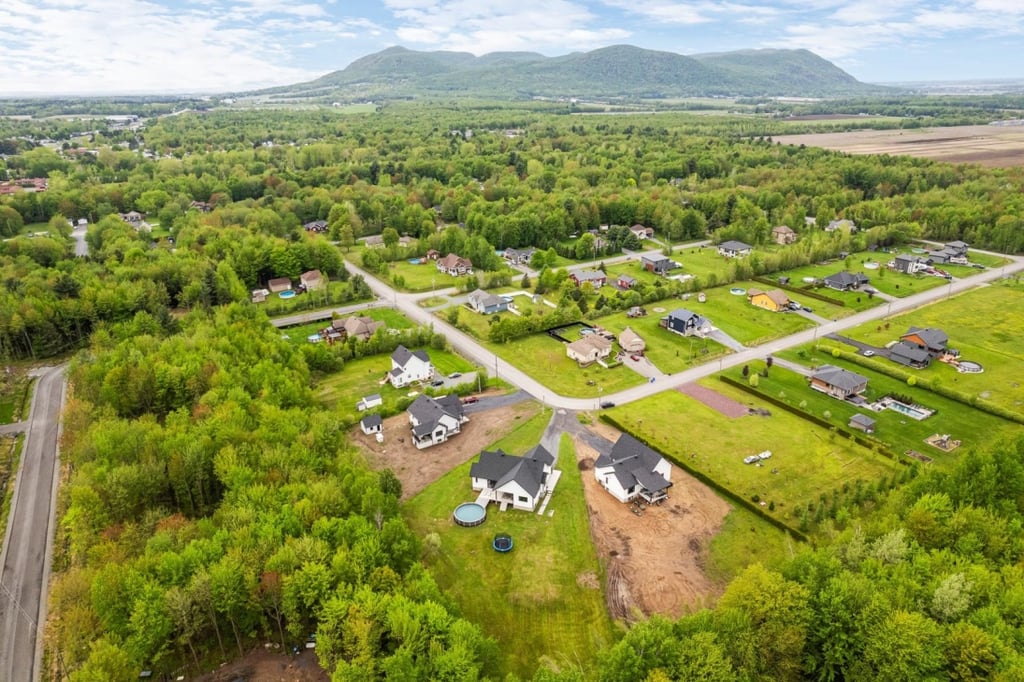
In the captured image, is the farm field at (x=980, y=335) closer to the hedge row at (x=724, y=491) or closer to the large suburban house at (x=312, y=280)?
the hedge row at (x=724, y=491)

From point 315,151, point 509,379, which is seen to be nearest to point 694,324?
point 509,379

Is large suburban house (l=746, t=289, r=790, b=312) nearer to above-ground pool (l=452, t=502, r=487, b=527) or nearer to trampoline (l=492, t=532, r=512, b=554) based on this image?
above-ground pool (l=452, t=502, r=487, b=527)

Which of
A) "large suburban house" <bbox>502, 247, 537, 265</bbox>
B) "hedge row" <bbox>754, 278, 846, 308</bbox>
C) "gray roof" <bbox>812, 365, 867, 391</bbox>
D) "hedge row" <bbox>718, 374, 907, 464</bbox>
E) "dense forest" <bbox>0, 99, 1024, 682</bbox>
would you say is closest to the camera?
"dense forest" <bbox>0, 99, 1024, 682</bbox>

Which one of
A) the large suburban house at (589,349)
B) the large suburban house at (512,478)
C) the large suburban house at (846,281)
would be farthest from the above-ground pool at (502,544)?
the large suburban house at (846,281)

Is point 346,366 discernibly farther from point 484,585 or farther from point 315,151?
point 315,151

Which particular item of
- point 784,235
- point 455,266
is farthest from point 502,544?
point 784,235

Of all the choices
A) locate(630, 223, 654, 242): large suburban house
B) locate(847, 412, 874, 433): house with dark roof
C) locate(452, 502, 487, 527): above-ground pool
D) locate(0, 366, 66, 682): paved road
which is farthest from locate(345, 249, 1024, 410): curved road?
locate(630, 223, 654, 242): large suburban house

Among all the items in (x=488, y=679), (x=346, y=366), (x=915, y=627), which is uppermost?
(x=915, y=627)
